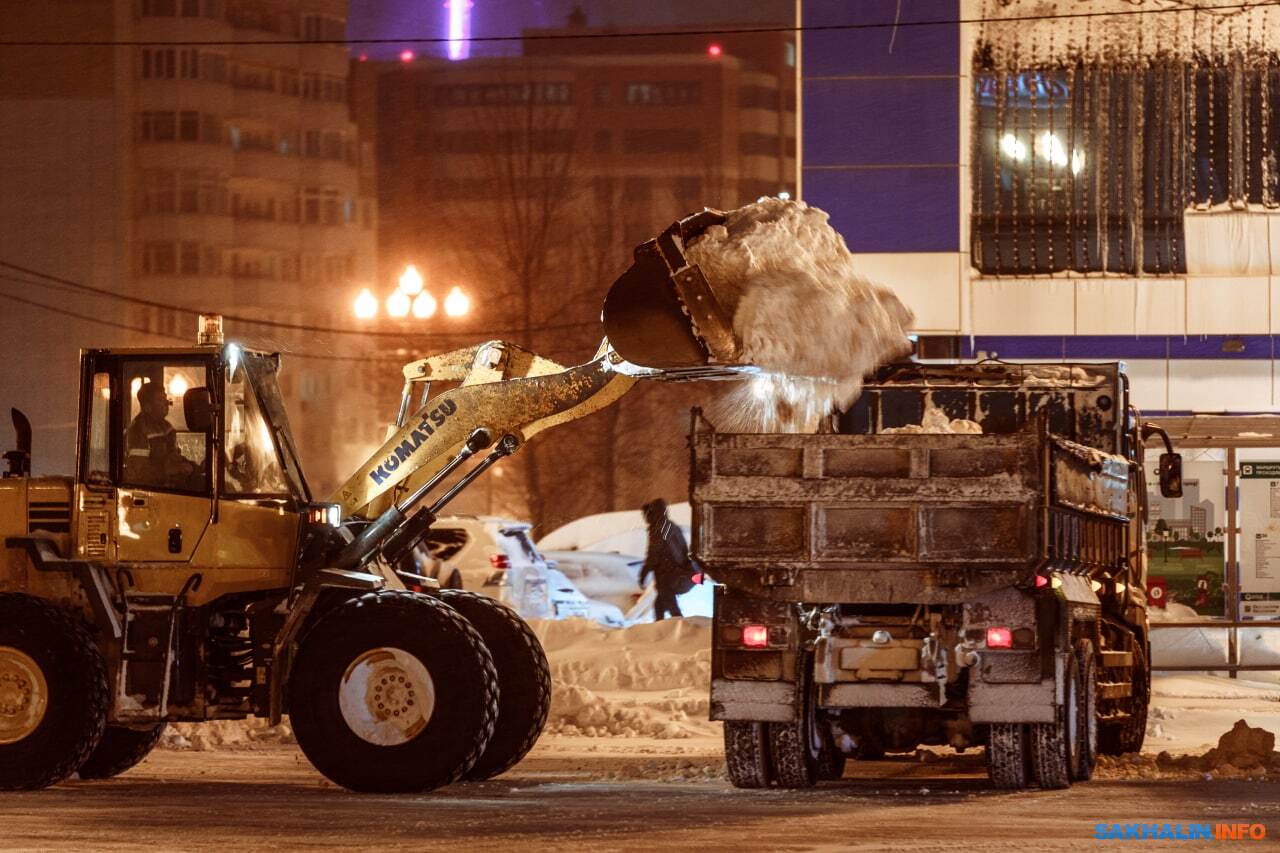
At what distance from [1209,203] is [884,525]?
501 inches

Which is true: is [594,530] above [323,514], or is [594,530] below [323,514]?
above

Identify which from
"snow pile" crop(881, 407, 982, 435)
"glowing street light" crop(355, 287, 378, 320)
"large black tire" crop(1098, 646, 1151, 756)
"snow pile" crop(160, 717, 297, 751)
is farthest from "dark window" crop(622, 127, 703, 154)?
"snow pile" crop(881, 407, 982, 435)

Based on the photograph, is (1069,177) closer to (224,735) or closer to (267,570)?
(224,735)

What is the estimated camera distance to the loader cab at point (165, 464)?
567 inches

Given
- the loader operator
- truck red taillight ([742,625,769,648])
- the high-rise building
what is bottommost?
truck red taillight ([742,625,769,648])

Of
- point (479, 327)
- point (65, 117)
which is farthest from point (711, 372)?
point (65, 117)

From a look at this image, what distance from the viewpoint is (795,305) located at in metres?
14.5

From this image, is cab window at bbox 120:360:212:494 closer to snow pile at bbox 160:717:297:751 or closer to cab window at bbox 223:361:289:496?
cab window at bbox 223:361:289:496

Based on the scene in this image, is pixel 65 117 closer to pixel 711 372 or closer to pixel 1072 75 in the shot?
pixel 1072 75

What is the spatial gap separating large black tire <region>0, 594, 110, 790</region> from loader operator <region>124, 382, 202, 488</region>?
0.99 m

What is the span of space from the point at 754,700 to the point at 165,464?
13.0 ft

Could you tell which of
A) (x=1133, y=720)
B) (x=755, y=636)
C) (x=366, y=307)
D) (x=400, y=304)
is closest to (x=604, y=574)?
(x=400, y=304)

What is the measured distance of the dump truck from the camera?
13.4m

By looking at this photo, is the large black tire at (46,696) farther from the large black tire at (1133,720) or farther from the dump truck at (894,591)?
the large black tire at (1133,720)
